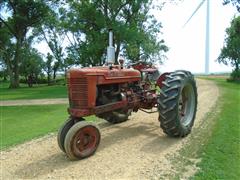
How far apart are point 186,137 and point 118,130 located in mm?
1886

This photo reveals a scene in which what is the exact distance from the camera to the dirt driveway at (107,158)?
22.8ft

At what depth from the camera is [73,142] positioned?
7.57 m

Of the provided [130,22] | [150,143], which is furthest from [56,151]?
[130,22]

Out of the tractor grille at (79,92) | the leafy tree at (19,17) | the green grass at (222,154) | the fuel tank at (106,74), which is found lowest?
the green grass at (222,154)

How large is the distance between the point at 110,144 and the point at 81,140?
43.4 inches

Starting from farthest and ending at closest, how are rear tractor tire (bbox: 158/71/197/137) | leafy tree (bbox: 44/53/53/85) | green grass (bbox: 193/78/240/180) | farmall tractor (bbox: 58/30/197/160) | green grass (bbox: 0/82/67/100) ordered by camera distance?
1. leafy tree (bbox: 44/53/53/85)
2. green grass (bbox: 0/82/67/100)
3. rear tractor tire (bbox: 158/71/197/137)
4. farmall tractor (bbox: 58/30/197/160)
5. green grass (bbox: 193/78/240/180)

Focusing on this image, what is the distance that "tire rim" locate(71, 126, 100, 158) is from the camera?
25.0ft

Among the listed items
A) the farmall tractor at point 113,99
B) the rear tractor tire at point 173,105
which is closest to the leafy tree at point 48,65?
the farmall tractor at point 113,99

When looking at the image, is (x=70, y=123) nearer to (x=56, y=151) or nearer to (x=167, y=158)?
(x=56, y=151)

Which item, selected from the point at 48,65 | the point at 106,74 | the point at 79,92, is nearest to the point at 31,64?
the point at 48,65

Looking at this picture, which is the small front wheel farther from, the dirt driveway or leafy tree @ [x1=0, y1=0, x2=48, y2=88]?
leafy tree @ [x1=0, y1=0, x2=48, y2=88]

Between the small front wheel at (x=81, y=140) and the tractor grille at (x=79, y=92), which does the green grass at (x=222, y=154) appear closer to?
the small front wheel at (x=81, y=140)

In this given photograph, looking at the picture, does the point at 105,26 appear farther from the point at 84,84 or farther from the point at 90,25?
the point at 84,84

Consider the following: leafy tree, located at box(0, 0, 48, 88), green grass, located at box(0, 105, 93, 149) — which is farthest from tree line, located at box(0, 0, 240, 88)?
green grass, located at box(0, 105, 93, 149)
